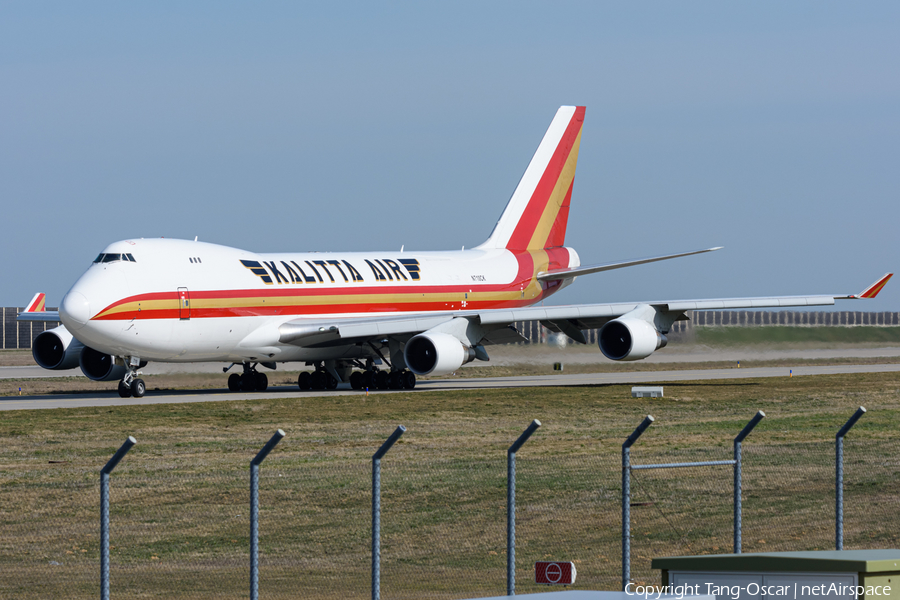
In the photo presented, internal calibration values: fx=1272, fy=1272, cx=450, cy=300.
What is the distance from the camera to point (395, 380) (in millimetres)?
38562

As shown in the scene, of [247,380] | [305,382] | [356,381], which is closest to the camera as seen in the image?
[247,380]

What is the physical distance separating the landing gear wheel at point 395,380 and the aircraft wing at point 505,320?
1.49 meters

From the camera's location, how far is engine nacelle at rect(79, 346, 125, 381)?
1449 inches

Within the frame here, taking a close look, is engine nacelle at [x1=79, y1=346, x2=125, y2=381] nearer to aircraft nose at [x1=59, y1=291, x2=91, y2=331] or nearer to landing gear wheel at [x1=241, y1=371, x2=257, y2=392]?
landing gear wheel at [x1=241, y1=371, x2=257, y2=392]

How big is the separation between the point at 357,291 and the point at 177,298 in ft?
22.3

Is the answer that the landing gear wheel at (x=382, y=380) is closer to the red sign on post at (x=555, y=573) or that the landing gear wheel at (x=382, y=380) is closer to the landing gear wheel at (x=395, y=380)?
the landing gear wheel at (x=395, y=380)

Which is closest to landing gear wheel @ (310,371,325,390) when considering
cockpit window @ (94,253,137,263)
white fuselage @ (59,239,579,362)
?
white fuselage @ (59,239,579,362)

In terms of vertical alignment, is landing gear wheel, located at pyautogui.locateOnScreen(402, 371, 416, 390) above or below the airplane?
below

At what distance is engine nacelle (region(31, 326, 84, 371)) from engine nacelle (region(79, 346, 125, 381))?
0.62m

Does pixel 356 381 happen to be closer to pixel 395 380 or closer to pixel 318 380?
pixel 318 380

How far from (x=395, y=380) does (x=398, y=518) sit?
77.7 ft

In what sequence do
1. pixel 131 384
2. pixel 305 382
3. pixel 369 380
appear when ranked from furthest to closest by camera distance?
pixel 305 382 → pixel 369 380 → pixel 131 384

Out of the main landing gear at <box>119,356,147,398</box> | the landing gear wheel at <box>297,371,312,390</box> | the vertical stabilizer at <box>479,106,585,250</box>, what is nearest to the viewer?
the main landing gear at <box>119,356,147,398</box>

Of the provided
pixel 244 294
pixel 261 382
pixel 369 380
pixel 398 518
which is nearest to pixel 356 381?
pixel 369 380
